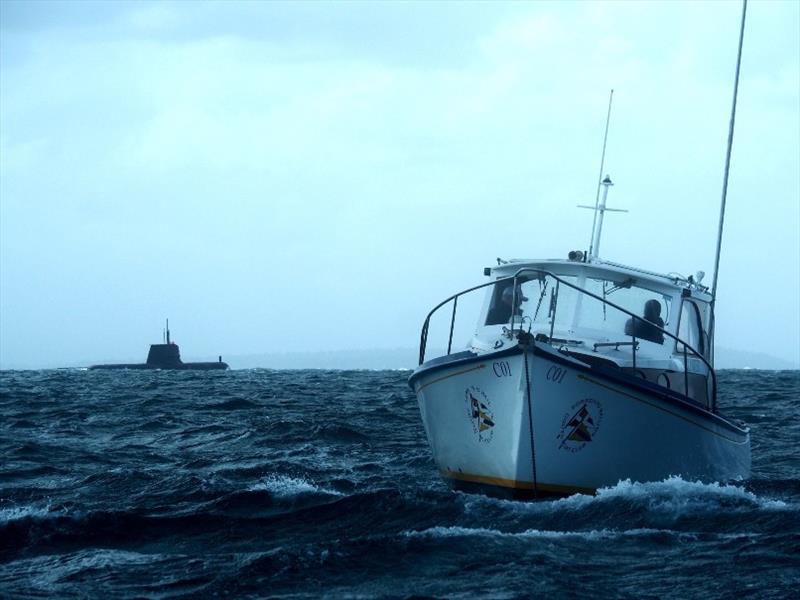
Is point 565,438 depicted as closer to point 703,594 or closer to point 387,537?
point 387,537

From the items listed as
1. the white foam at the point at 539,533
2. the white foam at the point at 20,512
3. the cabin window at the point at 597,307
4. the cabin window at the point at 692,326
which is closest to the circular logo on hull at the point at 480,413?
the white foam at the point at 539,533

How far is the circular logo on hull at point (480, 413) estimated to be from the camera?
11062mm

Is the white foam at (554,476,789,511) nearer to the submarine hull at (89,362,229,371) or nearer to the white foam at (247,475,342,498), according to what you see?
the white foam at (247,475,342,498)

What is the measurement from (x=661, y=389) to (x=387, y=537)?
347 cm

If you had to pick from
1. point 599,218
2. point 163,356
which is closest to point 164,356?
point 163,356

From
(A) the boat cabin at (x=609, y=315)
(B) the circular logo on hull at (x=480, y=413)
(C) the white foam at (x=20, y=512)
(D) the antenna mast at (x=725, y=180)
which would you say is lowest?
(C) the white foam at (x=20, y=512)

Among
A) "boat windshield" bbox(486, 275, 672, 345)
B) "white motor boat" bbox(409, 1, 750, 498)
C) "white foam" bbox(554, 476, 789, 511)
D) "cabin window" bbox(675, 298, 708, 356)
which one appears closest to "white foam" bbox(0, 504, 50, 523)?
"white motor boat" bbox(409, 1, 750, 498)

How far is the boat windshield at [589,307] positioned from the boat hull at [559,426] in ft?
6.05

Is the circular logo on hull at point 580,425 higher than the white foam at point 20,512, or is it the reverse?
the circular logo on hull at point 580,425

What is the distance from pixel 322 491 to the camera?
39.4ft

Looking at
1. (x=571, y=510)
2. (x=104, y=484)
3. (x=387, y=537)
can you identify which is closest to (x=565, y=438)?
(x=571, y=510)

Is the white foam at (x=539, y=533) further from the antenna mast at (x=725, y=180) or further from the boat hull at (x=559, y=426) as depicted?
the antenna mast at (x=725, y=180)

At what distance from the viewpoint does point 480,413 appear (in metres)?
11.2

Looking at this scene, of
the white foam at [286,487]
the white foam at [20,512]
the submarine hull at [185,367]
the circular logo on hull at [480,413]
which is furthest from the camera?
the submarine hull at [185,367]
